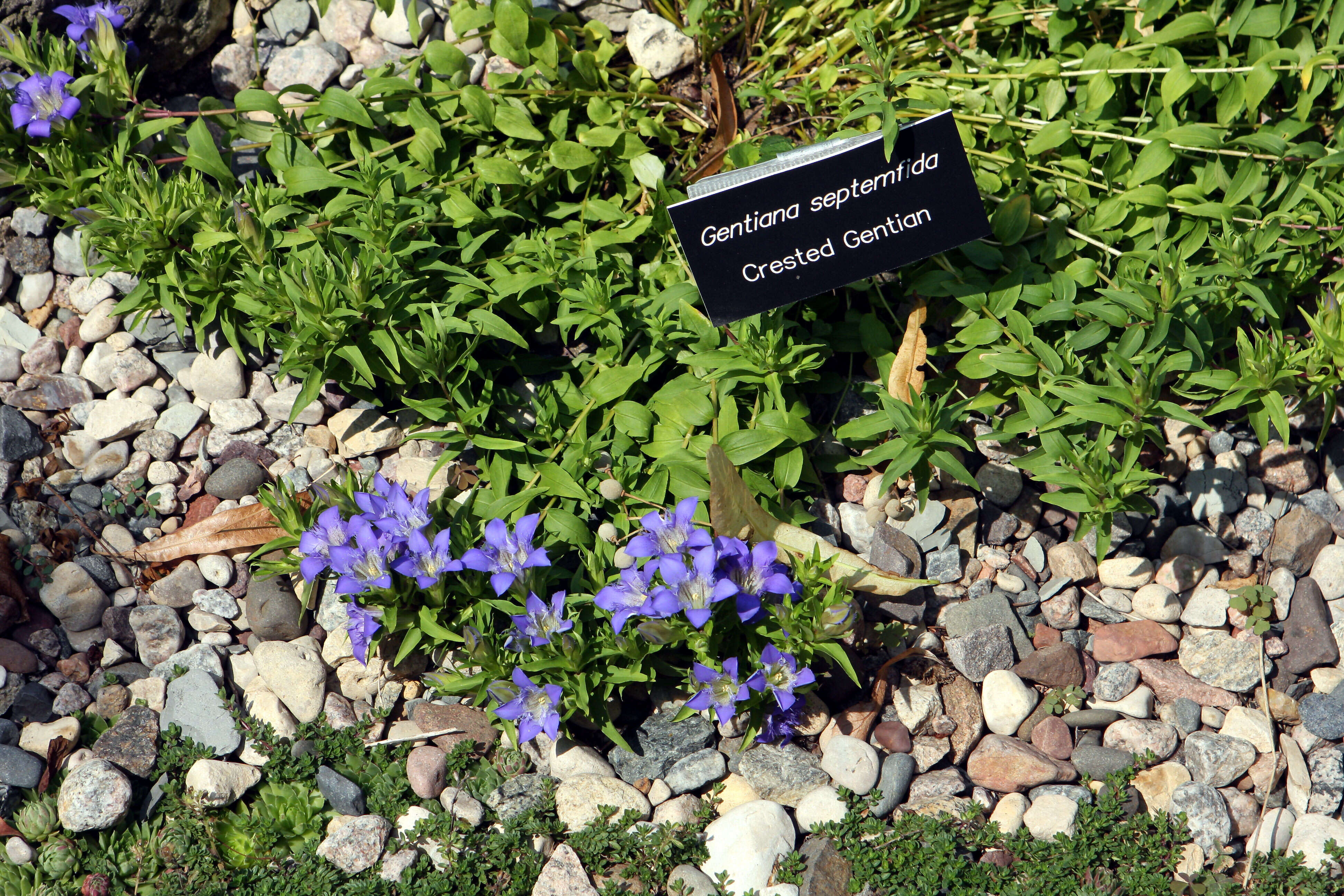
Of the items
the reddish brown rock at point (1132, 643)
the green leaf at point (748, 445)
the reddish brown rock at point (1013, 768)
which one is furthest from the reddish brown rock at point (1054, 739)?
the green leaf at point (748, 445)

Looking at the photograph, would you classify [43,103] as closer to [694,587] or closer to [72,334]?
[72,334]

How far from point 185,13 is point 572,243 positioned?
5.61 ft

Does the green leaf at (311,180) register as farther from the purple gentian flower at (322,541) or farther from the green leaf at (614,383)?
the purple gentian flower at (322,541)

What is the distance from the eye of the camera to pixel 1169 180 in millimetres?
3111

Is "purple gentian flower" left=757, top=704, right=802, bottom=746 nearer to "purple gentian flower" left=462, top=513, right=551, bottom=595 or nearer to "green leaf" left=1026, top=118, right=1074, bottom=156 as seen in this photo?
"purple gentian flower" left=462, top=513, right=551, bottom=595

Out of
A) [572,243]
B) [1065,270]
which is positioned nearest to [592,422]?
[572,243]

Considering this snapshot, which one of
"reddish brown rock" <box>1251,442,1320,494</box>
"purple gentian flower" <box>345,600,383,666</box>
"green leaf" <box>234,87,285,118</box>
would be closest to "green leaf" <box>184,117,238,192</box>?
"green leaf" <box>234,87,285,118</box>

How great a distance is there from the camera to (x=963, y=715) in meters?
2.76

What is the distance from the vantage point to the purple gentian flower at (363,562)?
249 cm

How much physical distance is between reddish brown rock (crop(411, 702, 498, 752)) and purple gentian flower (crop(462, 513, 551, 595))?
468 millimetres

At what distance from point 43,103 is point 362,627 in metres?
1.88

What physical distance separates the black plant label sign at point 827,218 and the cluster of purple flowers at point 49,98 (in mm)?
1926

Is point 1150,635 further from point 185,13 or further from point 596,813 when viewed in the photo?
point 185,13

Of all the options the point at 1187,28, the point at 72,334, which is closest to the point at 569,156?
the point at 72,334
